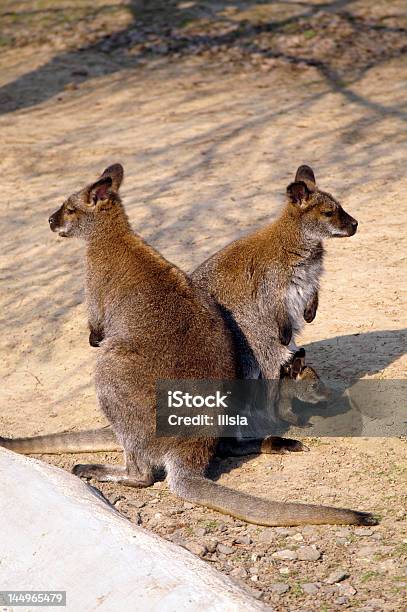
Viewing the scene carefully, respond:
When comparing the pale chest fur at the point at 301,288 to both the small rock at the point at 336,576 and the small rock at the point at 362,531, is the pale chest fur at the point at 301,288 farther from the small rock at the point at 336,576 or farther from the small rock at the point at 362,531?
the small rock at the point at 336,576

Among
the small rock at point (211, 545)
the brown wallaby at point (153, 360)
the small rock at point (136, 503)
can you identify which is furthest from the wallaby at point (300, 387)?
the small rock at point (211, 545)

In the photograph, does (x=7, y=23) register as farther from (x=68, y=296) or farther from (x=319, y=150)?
(x=68, y=296)

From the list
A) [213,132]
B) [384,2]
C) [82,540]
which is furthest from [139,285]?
[384,2]

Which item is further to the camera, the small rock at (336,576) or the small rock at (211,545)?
the small rock at (211,545)

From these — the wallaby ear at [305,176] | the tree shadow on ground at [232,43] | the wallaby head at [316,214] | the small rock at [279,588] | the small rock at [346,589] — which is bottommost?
the small rock at [279,588]

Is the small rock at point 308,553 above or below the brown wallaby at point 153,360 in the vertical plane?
below

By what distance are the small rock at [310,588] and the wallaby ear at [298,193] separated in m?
2.48

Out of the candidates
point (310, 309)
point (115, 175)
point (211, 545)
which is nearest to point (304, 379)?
point (310, 309)

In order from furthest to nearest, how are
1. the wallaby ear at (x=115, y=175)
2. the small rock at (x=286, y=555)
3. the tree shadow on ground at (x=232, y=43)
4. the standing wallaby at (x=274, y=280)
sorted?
the tree shadow on ground at (x=232, y=43), the wallaby ear at (x=115, y=175), the standing wallaby at (x=274, y=280), the small rock at (x=286, y=555)

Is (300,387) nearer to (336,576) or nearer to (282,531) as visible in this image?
(282,531)

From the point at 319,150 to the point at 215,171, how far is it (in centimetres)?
113

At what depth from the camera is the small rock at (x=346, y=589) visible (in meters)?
4.35

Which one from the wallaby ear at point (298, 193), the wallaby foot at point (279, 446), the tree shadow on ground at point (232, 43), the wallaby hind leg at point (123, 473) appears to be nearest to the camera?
the wallaby hind leg at point (123, 473)

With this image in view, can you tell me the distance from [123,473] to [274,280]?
1.40 m
